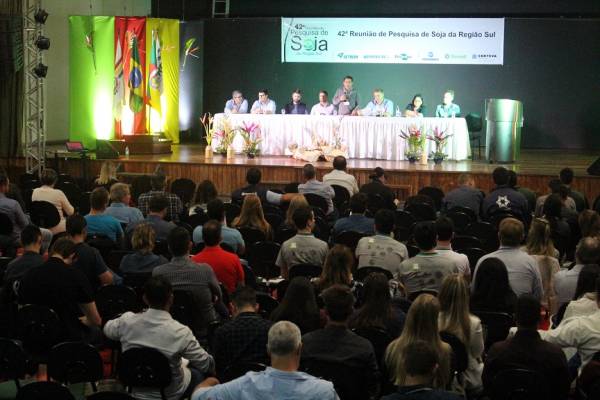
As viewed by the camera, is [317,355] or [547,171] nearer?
[317,355]

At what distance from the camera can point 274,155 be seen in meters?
17.4

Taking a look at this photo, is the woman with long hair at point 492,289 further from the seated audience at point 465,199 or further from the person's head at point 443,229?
the seated audience at point 465,199

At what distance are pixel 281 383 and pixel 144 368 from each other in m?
1.12

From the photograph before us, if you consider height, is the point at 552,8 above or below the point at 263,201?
above

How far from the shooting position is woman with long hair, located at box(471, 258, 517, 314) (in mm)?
6297

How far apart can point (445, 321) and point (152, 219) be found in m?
3.65

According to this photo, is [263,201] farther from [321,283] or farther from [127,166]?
[127,166]

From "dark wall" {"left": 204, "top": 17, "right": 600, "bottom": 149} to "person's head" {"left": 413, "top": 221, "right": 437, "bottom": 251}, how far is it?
559 inches

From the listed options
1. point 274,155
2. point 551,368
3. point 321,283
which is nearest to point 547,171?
Result: point 274,155

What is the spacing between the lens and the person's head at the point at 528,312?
195 inches

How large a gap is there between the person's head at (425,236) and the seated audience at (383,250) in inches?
25.0

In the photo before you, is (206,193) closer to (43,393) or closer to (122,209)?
(122,209)

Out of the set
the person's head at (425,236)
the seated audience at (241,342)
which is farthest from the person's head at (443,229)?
the seated audience at (241,342)

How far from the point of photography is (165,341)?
5.08 meters
